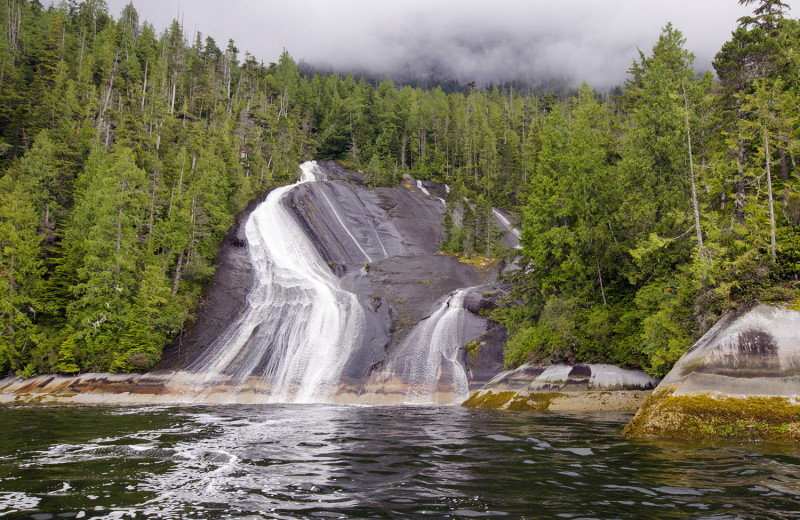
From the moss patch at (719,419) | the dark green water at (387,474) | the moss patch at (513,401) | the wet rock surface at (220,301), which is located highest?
the wet rock surface at (220,301)

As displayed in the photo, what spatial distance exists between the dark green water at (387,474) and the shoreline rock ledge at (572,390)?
282 inches

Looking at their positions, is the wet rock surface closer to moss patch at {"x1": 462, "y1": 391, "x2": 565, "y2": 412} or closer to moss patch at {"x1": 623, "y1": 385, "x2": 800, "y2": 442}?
moss patch at {"x1": 462, "y1": 391, "x2": 565, "y2": 412}

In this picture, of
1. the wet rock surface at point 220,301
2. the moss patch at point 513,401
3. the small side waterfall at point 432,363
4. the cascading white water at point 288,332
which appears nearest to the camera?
the moss patch at point 513,401

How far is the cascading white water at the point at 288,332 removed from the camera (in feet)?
108

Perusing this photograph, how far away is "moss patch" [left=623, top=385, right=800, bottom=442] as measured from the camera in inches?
511

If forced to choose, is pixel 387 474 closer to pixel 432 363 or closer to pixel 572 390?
pixel 572 390

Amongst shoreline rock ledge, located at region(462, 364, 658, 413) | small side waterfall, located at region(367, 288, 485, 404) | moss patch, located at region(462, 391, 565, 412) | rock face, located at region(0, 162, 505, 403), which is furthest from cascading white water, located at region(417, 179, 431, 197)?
moss patch, located at region(462, 391, 565, 412)

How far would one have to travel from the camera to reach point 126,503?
25.7 ft

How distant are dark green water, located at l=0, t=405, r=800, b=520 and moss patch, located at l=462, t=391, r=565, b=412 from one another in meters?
7.41

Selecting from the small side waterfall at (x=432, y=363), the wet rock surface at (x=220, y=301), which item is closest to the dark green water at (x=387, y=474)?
the small side waterfall at (x=432, y=363)

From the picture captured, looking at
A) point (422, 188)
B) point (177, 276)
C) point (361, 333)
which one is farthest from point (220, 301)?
point (422, 188)

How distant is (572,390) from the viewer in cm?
2509

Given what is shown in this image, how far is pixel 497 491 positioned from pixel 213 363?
102 feet

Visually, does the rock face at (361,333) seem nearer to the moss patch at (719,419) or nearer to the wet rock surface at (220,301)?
the wet rock surface at (220,301)
